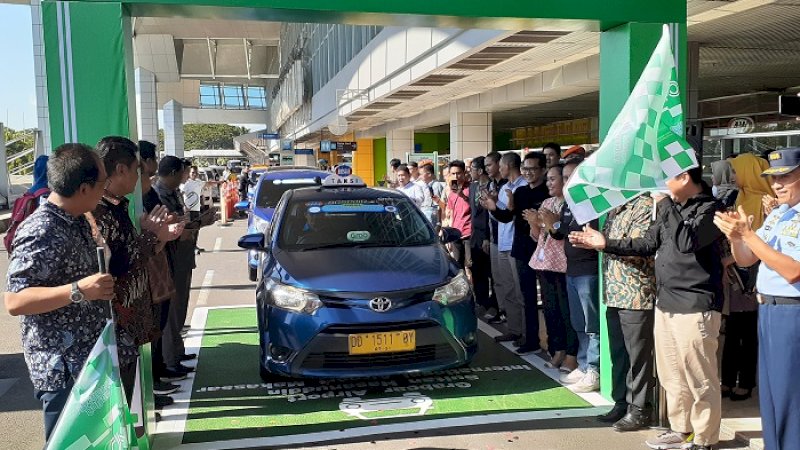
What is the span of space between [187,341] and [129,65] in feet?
12.6

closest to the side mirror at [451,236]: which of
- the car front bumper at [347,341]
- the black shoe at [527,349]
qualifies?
the car front bumper at [347,341]

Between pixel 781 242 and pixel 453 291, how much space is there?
8.59 ft

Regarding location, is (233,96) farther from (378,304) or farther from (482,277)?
(378,304)

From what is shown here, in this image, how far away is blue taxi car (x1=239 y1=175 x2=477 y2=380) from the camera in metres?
5.25

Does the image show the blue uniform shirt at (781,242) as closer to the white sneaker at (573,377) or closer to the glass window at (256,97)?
the white sneaker at (573,377)

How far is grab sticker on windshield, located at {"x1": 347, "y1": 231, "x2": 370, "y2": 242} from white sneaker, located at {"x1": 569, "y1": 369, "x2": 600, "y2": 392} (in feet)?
7.20

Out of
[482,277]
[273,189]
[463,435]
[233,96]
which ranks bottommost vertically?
[463,435]

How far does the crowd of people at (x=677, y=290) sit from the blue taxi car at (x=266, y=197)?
517cm

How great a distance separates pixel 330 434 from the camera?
481cm

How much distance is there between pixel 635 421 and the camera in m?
4.80

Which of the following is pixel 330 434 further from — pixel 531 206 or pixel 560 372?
pixel 531 206

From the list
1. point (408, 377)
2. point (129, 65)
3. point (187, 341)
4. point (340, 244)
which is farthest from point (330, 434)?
point (187, 341)

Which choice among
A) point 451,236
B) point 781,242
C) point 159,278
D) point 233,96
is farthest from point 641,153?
point 233,96

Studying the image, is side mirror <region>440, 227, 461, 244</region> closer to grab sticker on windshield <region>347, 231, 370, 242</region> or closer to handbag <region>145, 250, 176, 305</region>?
grab sticker on windshield <region>347, 231, 370, 242</region>
